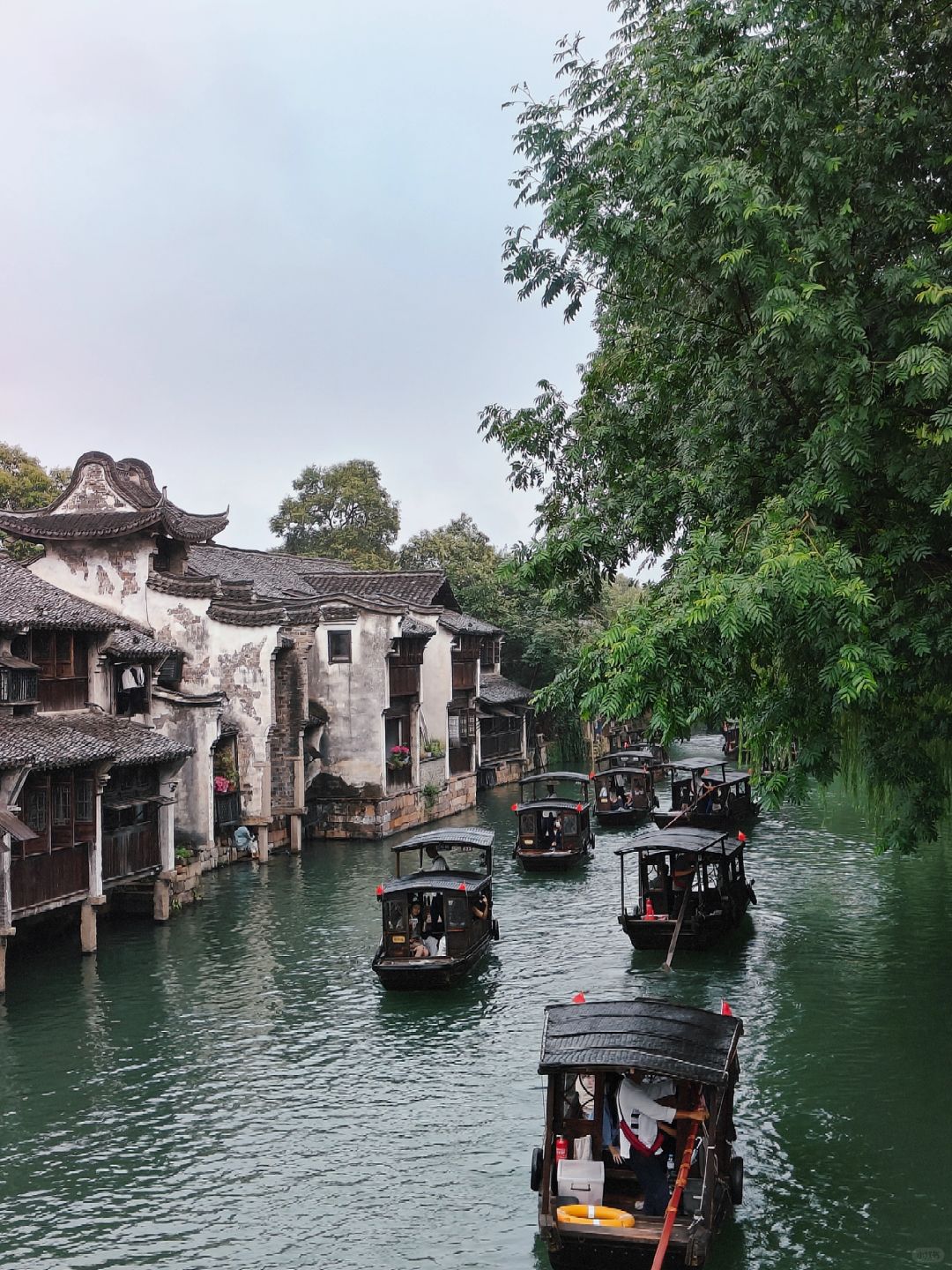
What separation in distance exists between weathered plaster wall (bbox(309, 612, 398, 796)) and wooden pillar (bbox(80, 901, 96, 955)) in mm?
16615

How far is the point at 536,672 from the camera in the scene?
67.4m

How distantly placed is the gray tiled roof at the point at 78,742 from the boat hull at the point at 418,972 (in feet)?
25.1

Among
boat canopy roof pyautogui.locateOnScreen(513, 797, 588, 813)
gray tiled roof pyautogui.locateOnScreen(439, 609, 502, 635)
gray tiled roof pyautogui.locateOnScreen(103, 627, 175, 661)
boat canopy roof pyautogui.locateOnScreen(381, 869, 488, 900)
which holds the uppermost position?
gray tiled roof pyautogui.locateOnScreen(439, 609, 502, 635)

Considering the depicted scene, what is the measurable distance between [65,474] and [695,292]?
46.2 metres

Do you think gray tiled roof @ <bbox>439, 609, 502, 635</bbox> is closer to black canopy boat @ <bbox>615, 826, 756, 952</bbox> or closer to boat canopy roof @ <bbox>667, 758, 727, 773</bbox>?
boat canopy roof @ <bbox>667, 758, 727, 773</bbox>

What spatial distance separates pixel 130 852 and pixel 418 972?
9.03m

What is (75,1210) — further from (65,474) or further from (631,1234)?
(65,474)

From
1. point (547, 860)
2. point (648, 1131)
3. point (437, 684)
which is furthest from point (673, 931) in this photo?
point (437, 684)

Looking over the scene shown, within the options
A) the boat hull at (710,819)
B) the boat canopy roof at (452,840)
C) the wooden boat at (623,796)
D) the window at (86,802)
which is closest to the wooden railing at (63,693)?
the window at (86,802)

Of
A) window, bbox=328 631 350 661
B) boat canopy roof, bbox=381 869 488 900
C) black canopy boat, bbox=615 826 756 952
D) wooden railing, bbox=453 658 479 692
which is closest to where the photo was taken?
boat canopy roof, bbox=381 869 488 900

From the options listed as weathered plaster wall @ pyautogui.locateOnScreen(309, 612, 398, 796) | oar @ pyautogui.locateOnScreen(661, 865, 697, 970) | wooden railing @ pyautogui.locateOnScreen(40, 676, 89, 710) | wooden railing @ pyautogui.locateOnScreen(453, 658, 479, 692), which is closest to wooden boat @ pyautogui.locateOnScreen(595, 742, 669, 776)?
wooden railing @ pyautogui.locateOnScreen(453, 658, 479, 692)

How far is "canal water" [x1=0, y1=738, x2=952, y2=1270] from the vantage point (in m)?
14.8

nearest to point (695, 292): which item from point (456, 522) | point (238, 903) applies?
point (238, 903)

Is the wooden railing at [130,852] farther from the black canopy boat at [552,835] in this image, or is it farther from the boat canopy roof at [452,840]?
the black canopy boat at [552,835]
